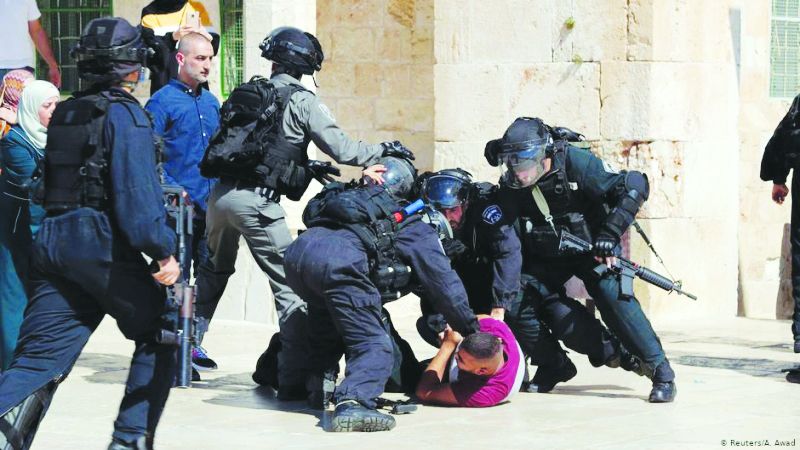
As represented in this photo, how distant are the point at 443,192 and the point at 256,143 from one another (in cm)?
94

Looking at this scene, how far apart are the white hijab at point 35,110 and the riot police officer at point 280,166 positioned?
83 centimetres

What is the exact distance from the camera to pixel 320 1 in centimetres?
1386

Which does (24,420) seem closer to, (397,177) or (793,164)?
(397,177)

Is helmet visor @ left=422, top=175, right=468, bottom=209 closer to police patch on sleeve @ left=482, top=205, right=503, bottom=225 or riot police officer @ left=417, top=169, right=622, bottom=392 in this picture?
riot police officer @ left=417, top=169, right=622, bottom=392

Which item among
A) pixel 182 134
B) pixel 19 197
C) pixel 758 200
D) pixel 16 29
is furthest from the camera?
pixel 758 200

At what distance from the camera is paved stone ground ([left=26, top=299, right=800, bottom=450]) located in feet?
22.7

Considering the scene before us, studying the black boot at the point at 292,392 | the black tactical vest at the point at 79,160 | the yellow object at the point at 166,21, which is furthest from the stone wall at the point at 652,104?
the black tactical vest at the point at 79,160

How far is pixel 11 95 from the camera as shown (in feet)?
28.1

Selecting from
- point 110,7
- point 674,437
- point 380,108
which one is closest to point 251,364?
point 674,437

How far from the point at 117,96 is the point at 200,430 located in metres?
1.79

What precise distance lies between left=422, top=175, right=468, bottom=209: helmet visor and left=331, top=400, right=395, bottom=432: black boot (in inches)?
50.7

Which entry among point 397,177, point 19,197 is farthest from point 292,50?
point 19,197

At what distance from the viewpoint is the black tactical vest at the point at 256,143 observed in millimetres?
8039

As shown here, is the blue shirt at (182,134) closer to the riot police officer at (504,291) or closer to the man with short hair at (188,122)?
the man with short hair at (188,122)
